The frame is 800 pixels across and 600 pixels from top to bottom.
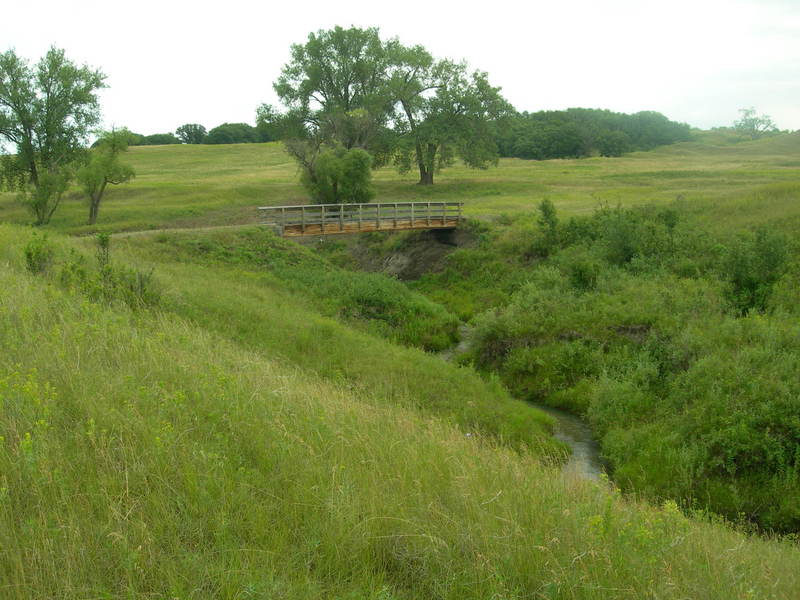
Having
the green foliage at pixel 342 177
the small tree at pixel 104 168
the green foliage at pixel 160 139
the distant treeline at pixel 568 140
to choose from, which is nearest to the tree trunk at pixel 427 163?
the green foliage at pixel 342 177

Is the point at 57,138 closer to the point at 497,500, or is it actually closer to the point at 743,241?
the point at 743,241

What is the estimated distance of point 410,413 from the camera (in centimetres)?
888

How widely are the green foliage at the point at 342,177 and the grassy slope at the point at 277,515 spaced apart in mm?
37048

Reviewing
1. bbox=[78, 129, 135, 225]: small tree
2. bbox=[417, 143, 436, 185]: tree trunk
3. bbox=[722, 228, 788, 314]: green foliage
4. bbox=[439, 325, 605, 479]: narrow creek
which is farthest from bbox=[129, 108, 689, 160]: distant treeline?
bbox=[439, 325, 605, 479]: narrow creek

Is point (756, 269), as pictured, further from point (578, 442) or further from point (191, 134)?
point (191, 134)

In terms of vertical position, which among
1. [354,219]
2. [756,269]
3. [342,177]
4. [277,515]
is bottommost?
[756,269]

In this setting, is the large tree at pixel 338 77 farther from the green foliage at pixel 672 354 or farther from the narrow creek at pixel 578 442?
the narrow creek at pixel 578 442

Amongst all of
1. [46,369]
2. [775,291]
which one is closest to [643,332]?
[775,291]

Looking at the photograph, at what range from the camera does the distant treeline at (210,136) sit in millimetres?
114312

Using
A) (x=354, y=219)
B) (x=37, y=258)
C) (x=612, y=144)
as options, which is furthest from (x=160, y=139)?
(x=37, y=258)

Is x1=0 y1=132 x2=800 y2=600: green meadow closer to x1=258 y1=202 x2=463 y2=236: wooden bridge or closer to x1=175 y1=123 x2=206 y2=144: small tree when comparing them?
Answer: x1=258 y1=202 x2=463 y2=236: wooden bridge

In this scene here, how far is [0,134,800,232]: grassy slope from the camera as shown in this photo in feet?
137

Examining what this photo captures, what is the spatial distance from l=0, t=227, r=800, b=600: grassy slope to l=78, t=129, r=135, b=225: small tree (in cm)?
3872

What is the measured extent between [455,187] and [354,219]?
24.1 metres
